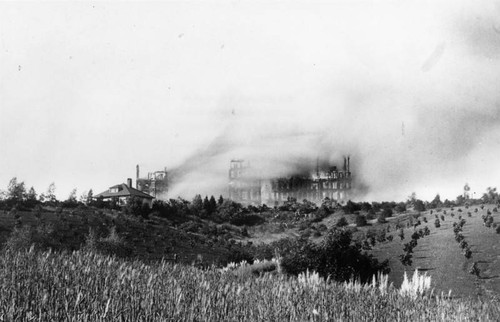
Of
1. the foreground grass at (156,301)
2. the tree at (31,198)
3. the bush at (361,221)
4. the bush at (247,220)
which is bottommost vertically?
the bush at (247,220)

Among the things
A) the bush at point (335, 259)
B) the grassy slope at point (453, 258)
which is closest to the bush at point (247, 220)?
the grassy slope at point (453, 258)

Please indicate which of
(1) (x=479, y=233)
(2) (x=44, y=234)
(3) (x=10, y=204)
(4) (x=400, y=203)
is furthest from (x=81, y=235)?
(4) (x=400, y=203)

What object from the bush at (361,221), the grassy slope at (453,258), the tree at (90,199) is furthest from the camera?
the tree at (90,199)

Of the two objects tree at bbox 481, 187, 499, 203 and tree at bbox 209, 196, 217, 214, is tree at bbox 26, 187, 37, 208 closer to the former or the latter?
tree at bbox 209, 196, 217, 214

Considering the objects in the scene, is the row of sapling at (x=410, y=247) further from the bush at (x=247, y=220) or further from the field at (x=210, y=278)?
the bush at (x=247, y=220)

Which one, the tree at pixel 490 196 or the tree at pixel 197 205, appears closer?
the tree at pixel 490 196

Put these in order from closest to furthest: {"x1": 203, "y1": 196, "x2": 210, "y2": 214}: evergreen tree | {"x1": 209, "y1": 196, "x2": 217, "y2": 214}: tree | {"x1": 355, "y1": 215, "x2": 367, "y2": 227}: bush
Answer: {"x1": 355, "y1": 215, "x2": 367, "y2": 227}: bush < {"x1": 203, "y1": 196, "x2": 210, "y2": 214}: evergreen tree < {"x1": 209, "y1": 196, "x2": 217, "y2": 214}: tree

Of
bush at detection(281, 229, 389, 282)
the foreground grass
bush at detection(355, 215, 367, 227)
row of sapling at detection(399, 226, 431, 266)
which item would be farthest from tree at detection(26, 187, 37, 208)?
the foreground grass

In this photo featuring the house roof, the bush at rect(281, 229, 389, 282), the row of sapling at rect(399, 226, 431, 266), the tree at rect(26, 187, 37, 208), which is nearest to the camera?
the bush at rect(281, 229, 389, 282)

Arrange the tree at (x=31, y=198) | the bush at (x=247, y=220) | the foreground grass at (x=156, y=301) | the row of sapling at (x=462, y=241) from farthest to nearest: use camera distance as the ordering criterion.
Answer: the bush at (x=247, y=220), the tree at (x=31, y=198), the row of sapling at (x=462, y=241), the foreground grass at (x=156, y=301)

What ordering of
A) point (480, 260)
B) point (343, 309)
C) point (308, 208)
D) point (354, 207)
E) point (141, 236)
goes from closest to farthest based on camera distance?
1. point (343, 309)
2. point (480, 260)
3. point (141, 236)
4. point (354, 207)
5. point (308, 208)

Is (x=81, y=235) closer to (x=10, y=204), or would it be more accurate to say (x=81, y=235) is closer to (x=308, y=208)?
(x=10, y=204)
